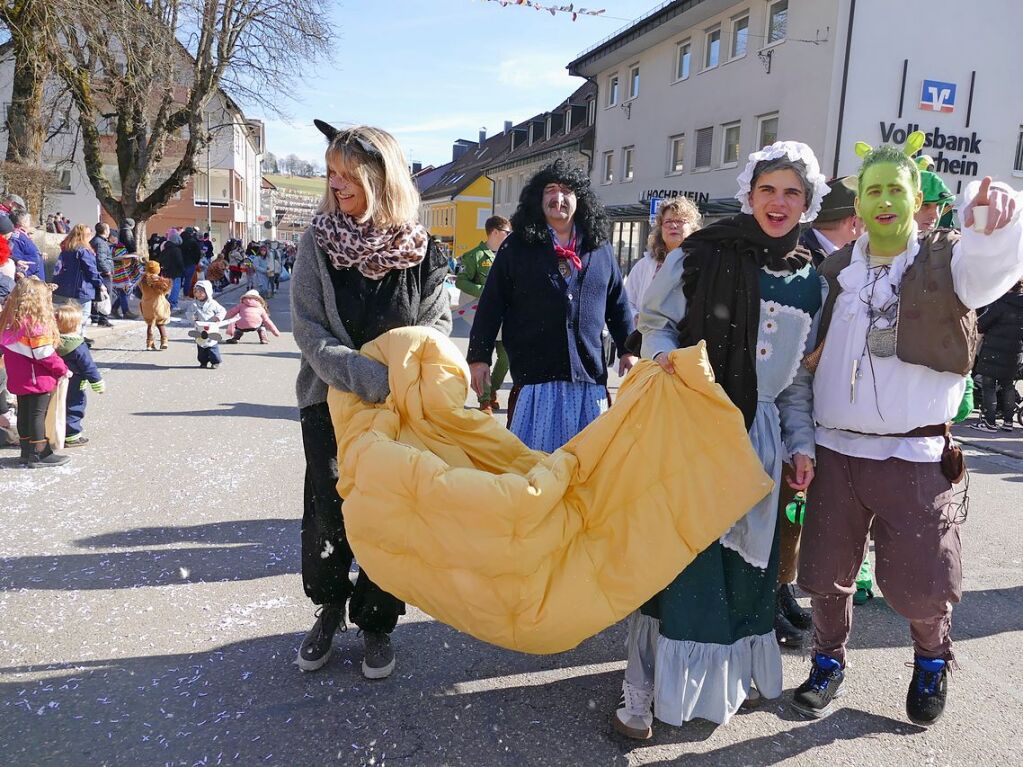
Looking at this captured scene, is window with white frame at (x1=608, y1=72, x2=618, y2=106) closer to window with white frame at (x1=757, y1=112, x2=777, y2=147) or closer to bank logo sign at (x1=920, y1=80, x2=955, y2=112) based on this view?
window with white frame at (x1=757, y1=112, x2=777, y2=147)

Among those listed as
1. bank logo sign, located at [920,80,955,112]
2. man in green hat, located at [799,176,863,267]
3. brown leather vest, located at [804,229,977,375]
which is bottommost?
brown leather vest, located at [804,229,977,375]

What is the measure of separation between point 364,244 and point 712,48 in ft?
70.8

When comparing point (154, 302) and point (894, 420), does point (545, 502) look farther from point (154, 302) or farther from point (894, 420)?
point (154, 302)

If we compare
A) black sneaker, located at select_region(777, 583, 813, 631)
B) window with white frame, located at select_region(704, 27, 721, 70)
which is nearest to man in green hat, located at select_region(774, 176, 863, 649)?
black sneaker, located at select_region(777, 583, 813, 631)

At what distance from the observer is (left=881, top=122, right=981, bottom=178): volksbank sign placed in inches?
659

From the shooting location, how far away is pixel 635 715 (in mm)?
2570

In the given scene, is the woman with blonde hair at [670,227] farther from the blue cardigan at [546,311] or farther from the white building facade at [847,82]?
the white building facade at [847,82]

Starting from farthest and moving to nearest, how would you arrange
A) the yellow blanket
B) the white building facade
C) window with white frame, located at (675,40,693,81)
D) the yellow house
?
1. the yellow house
2. window with white frame, located at (675,40,693,81)
3. the white building facade
4. the yellow blanket

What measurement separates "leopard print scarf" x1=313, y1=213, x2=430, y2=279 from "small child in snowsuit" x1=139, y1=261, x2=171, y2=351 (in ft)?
30.8

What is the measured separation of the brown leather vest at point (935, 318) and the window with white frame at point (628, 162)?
80.5 ft

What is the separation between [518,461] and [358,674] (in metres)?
1.12

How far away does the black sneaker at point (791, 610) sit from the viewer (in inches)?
137

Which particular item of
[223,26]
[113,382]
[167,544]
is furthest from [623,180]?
[167,544]

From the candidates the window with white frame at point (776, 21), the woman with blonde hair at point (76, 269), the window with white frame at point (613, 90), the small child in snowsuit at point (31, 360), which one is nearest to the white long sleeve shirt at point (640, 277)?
the small child in snowsuit at point (31, 360)
